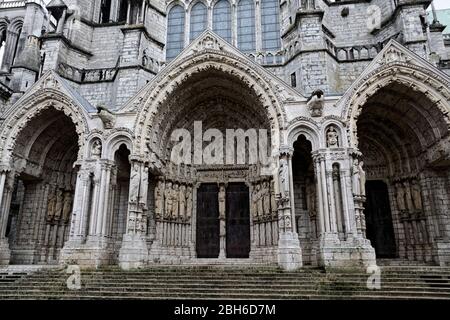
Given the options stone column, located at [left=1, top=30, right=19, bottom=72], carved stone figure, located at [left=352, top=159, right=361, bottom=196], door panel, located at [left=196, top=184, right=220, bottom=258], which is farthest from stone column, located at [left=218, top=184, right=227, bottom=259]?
stone column, located at [left=1, top=30, right=19, bottom=72]

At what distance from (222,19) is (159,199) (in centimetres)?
993

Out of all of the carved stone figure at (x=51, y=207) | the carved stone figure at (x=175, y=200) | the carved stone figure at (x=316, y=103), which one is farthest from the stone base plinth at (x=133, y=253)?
the carved stone figure at (x=316, y=103)

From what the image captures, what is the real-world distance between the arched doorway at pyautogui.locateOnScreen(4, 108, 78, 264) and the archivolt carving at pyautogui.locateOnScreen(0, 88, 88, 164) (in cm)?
23

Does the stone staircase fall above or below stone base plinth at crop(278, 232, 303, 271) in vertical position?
below

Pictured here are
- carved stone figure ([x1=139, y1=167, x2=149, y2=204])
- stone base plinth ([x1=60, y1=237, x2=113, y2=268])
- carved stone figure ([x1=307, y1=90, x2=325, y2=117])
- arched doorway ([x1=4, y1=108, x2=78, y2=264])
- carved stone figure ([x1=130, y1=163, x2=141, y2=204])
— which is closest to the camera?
stone base plinth ([x1=60, y1=237, x2=113, y2=268])

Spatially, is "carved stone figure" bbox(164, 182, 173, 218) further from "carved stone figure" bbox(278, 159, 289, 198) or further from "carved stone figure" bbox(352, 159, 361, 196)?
"carved stone figure" bbox(352, 159, 361, 196)

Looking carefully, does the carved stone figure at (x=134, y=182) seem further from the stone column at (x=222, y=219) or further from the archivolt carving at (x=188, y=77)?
the stone column at (x=222, y=219)

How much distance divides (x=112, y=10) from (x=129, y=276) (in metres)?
15.6

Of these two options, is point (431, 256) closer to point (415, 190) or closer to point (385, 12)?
point (415, 190)

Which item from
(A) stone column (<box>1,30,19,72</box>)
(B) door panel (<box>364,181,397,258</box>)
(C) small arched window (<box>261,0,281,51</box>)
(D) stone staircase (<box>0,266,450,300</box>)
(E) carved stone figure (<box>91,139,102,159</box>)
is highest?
(A) stone column (<box>1,30,19,72</box>)

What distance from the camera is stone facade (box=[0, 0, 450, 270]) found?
977 cm

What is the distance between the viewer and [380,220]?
11805mm

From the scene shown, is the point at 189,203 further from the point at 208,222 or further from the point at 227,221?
the point at 227,221

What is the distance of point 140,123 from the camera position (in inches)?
426
